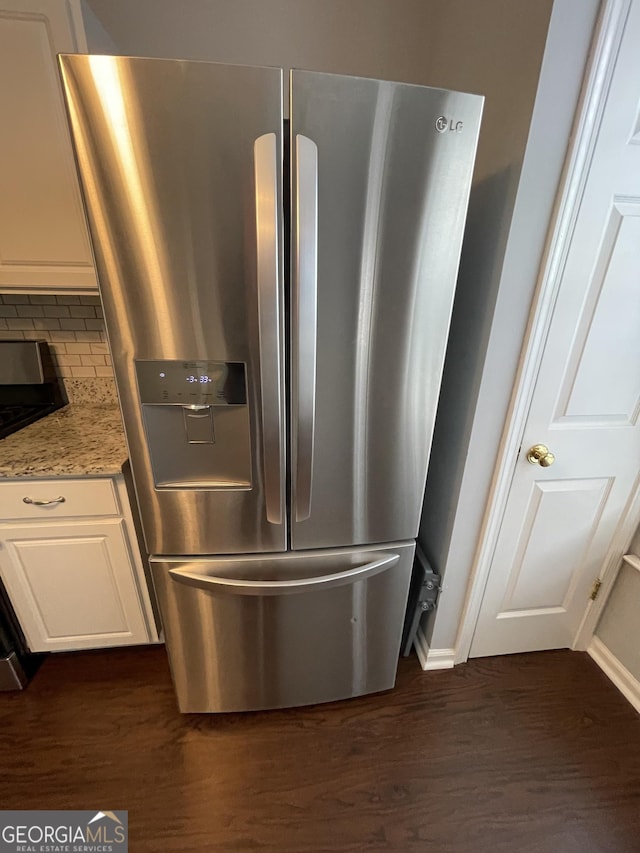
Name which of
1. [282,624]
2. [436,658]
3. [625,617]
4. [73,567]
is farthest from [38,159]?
[625,617]

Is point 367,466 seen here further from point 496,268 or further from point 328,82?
point 328,82

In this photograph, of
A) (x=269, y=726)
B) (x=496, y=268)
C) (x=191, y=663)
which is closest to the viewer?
(x=496, y=268)

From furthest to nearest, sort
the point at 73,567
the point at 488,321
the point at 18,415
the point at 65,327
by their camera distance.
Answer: the point at 65,327 → the point at 18,415 → the point at 73,567 → the point at 488,321

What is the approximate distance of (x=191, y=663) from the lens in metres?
1.33

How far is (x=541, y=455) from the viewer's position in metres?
1.30

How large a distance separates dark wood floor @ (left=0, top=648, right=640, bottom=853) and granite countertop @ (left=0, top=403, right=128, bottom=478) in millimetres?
964

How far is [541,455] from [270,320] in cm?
102

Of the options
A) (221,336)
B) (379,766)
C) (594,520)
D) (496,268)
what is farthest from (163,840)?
(496,268)

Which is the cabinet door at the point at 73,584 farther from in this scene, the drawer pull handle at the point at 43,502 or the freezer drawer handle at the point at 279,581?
the freezer drawer handle at the point at 279,581

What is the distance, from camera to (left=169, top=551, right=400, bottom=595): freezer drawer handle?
1172mm

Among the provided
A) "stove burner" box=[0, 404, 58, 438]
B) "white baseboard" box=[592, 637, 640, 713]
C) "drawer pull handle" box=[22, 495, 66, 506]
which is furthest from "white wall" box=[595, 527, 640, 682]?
"stove burner" box=[0, 404, 58, 438]

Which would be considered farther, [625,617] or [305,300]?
[625,617]

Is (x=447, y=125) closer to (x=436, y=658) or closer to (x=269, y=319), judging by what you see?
(x=269, y=319)

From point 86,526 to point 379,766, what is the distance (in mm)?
1315
